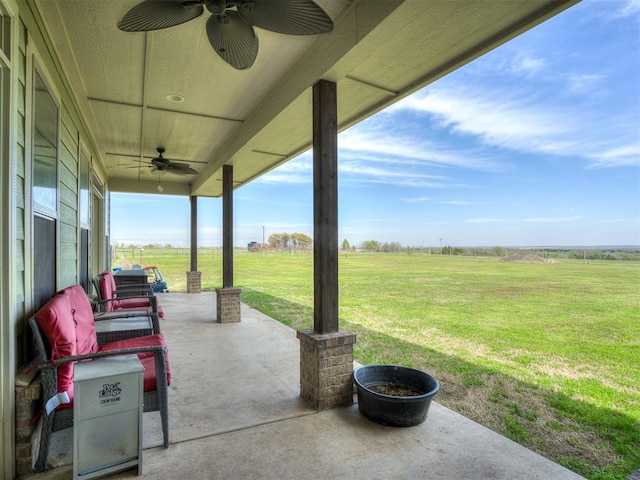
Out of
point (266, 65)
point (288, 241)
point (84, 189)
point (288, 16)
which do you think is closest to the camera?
point (288, 16)

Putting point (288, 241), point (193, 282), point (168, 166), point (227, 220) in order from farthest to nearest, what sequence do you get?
1. point (288, 241)
2. point (193, 282)
3. point (227, 220)
4. point (168, 166)

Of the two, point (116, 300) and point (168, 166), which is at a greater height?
point (168, 166)

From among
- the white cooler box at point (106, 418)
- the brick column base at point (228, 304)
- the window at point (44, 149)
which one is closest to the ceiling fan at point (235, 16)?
the window at point (44, 149)

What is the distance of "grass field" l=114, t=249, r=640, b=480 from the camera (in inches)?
95.1

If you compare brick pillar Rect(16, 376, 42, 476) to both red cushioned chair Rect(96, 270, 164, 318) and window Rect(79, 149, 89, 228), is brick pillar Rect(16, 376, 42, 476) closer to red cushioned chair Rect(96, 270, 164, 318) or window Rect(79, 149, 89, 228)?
red cushioned chair Rect(96, 270, 164, 318)

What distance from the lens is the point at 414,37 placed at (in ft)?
7.09

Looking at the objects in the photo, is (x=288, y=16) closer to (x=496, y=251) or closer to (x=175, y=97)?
(x=175, y=97)

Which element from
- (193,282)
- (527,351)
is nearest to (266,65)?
(527,351)

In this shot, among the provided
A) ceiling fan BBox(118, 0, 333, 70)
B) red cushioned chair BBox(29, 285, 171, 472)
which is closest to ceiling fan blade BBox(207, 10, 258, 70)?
ceiling fan BBox(118, 0, 333, 70)

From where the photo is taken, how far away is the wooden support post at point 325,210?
9.09ft

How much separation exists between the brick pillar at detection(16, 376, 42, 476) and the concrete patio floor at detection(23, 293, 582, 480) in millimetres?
102

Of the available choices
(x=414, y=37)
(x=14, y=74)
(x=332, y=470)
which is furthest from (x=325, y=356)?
(x=14, y=74)

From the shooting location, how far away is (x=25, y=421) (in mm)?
1821

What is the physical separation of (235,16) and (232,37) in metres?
0.12
